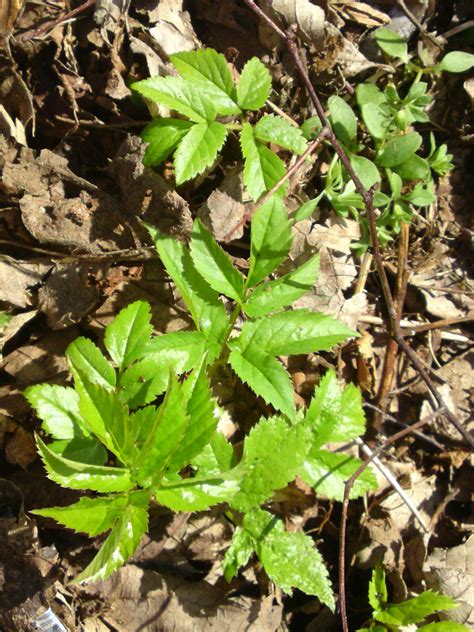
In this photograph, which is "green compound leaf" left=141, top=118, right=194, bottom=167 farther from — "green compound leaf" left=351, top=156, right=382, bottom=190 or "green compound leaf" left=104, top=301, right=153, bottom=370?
"green compound leaf" left=351, top=156, right=382, bottom=190

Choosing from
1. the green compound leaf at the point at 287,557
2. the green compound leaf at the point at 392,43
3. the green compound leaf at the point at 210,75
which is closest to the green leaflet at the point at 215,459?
the green compound leaf at the point at 287,557

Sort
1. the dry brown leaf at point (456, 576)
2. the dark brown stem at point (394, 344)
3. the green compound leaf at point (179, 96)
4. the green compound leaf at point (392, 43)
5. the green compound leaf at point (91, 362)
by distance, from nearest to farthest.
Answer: the green compound leaf at point (91, 362)
the green compound leaf at point (179, 96)
the dry brown leaf at point (456, 576)
the dark brown stem at point (394, 344)
the green compound leaf at point (392, 43)

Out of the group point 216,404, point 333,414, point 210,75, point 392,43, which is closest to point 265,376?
point 216,404

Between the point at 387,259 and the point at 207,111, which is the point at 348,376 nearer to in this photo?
the point at 387,259

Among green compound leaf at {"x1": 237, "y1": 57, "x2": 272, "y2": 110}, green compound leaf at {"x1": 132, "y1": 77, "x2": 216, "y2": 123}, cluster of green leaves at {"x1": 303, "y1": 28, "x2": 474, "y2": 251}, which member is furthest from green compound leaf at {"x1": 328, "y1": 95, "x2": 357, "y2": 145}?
green compound leaf at {"x1": 132, "y1": 77, "x2": 216, "y2": 123}

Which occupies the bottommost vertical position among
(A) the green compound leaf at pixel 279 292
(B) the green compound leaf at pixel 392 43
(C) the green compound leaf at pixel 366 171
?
(A) the green compound leaf at pixel 279 292

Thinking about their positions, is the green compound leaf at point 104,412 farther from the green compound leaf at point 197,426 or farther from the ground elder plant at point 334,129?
the ground elder plant at point 334,129
